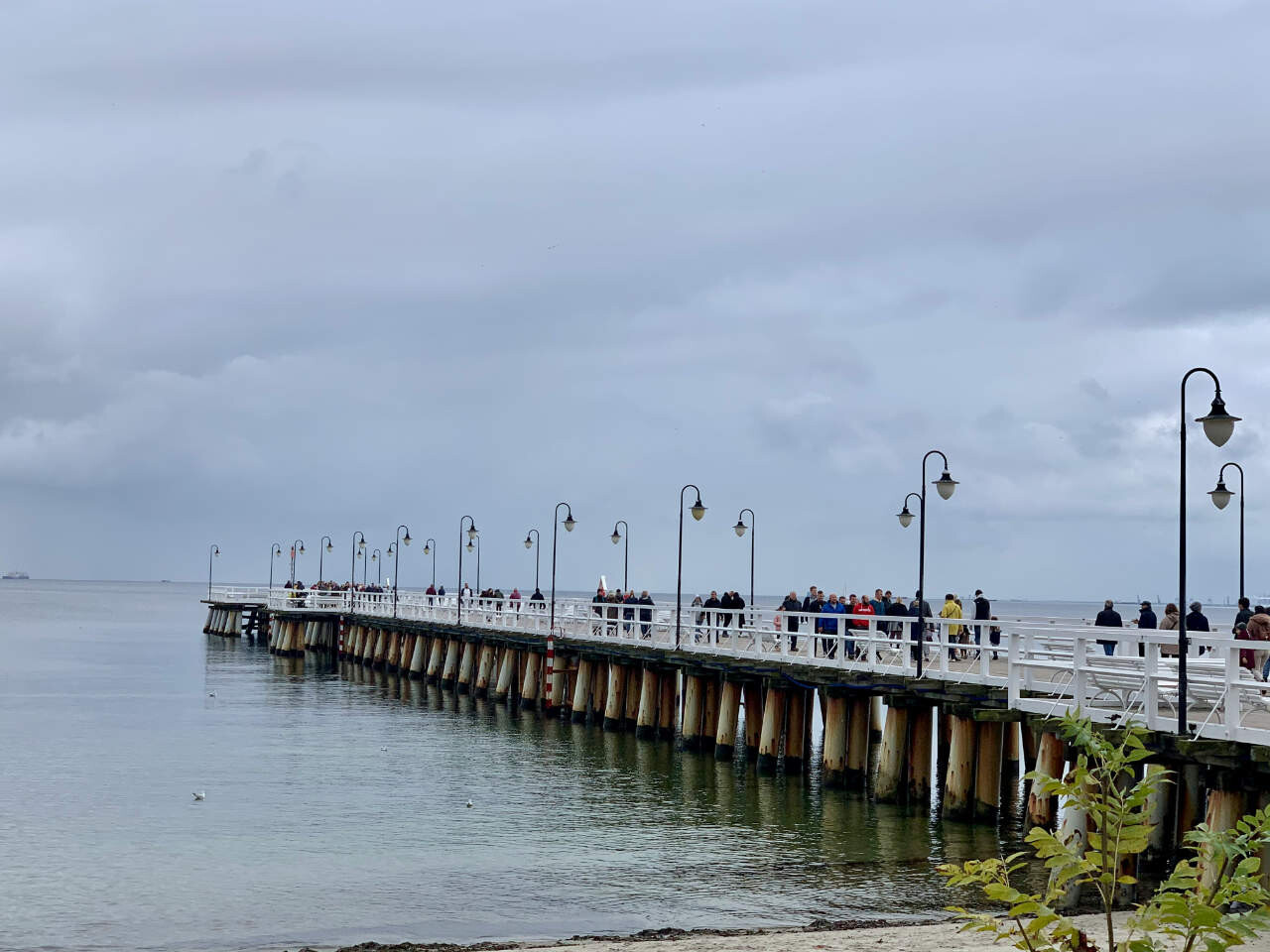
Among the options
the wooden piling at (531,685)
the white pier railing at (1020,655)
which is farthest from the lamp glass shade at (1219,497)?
the wooden piling at (531,685)

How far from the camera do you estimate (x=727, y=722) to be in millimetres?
33031

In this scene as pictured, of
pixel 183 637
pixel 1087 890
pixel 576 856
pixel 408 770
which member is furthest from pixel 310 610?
pixel 1087 890

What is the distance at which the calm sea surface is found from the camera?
18.0m

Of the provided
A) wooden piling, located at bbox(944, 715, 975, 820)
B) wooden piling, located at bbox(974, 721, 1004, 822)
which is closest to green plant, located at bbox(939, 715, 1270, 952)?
wooden piling, located at bbox(974, 721, 1004, 822)

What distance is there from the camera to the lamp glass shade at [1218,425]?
49.2 feet

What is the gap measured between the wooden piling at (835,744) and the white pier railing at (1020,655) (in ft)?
Result: 2.46

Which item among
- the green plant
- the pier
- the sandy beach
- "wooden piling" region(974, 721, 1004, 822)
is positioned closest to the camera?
the green plant

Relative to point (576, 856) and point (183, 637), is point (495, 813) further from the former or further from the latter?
point (183, 637)

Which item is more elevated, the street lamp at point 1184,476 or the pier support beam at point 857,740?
the street lamp at point 1184,476

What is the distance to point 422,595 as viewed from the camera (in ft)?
214

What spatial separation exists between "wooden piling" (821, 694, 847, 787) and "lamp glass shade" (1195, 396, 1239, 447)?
44.0 feet

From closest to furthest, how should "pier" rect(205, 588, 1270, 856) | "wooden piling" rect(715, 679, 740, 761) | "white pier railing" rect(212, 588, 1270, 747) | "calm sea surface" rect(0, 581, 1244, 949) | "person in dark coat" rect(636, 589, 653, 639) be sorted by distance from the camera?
"white pier railing" rect(212, 588, 1270, 747)
"pier" rect(205, 588, 1270, 856)
"calm sea surface" rect(0, 581, 1244, 949)
"wooden piling" rect(715, 679, 740, 761)
"person in dark coat" rect(636, 589, 653, 639)

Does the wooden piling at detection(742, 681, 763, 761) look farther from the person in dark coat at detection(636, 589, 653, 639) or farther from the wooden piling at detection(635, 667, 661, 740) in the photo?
the person in dark coat at detection(636, 589, 653, 639)

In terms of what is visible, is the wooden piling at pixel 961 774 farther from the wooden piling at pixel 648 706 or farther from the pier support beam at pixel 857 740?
the wooden piling at pixel 648 706
